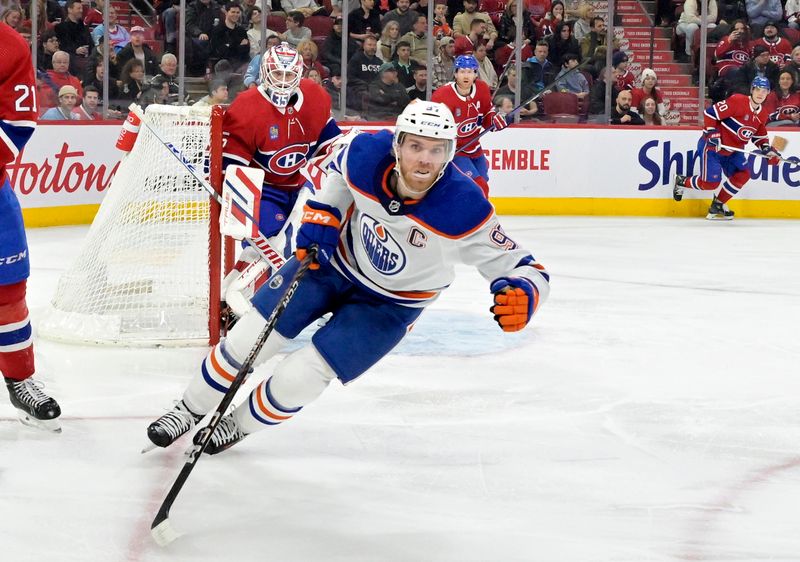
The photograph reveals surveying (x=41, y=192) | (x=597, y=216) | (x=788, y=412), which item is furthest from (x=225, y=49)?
(x=788, y=412)

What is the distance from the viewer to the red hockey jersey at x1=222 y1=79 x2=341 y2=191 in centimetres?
478

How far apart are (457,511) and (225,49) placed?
277 inches

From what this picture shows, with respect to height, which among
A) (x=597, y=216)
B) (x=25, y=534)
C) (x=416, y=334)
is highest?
(x=25, y=534)

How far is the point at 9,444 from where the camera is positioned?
124 inches

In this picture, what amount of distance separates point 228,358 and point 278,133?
6.77 feet

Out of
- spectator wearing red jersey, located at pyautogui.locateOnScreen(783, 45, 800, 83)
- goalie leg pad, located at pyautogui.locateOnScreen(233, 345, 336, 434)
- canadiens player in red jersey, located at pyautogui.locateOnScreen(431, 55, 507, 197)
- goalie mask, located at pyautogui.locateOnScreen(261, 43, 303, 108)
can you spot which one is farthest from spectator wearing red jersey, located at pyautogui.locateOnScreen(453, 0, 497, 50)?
goalie leg pad, located at pyautogui.locateOnScreen(233, 345, 336, 434)

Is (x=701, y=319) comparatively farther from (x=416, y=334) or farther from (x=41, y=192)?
(x=41, y=192)

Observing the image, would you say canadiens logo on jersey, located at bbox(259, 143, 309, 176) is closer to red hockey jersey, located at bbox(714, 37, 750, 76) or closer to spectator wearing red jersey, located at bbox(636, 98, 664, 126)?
spectator wearing red jersey, located at bbox(636, 98, 664, 126)

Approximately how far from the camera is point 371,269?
9.36 ft

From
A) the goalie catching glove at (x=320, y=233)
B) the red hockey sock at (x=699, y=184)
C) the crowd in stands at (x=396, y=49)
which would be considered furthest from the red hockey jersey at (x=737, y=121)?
the goalie catching glove at (x=320, y=233)

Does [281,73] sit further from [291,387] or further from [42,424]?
[291,387]

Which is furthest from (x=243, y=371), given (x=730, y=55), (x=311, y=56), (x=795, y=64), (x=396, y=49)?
(x=795, y=64)

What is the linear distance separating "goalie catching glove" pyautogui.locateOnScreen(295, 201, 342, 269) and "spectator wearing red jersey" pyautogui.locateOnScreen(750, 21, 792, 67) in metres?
8.10

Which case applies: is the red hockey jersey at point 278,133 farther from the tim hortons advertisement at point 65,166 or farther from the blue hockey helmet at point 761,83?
the blue hockey helmet at point 761,83
